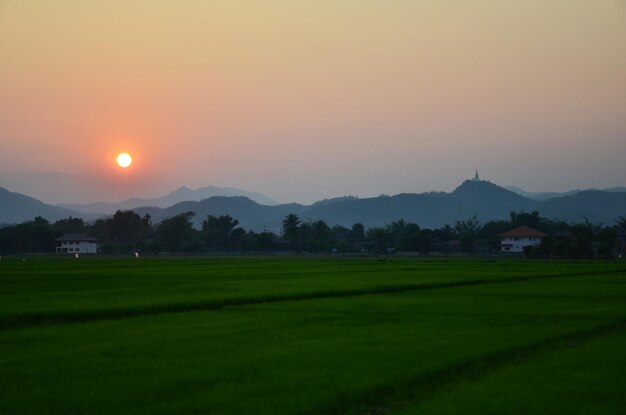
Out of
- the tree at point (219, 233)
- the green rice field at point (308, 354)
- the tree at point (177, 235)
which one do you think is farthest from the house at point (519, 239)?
the green rice field at point (308, 354)

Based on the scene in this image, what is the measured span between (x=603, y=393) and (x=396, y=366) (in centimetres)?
321

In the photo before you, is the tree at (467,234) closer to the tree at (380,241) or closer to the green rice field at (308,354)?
the tree at (380,241)

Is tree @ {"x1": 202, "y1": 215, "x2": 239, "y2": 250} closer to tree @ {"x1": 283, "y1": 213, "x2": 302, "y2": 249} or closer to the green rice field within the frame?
tree @ {"x1": 283, "y1": 213, "x2": 302, "y2": 249}

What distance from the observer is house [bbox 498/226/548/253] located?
107 m

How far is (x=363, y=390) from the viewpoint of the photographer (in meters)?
10.6

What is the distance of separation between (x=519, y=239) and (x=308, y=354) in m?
99.6

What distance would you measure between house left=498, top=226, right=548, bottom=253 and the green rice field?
3272 inches

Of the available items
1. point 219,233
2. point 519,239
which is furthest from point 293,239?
point 519,239

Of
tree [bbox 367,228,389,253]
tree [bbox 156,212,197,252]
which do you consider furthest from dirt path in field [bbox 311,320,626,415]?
tree [bbox 156,212,197,252]

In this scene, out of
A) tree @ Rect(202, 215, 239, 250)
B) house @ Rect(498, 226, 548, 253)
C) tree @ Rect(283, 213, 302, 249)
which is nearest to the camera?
house @ Rect(498, 226, 548, 253)

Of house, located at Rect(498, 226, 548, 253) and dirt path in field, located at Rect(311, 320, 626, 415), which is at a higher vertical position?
house, located at Rect(498, 226, 548, 253)

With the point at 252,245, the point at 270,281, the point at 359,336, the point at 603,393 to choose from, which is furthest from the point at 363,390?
the point at 252,245

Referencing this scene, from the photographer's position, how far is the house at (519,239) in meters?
107

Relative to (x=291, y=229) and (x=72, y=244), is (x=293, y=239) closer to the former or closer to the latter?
(x=291, y=229)
